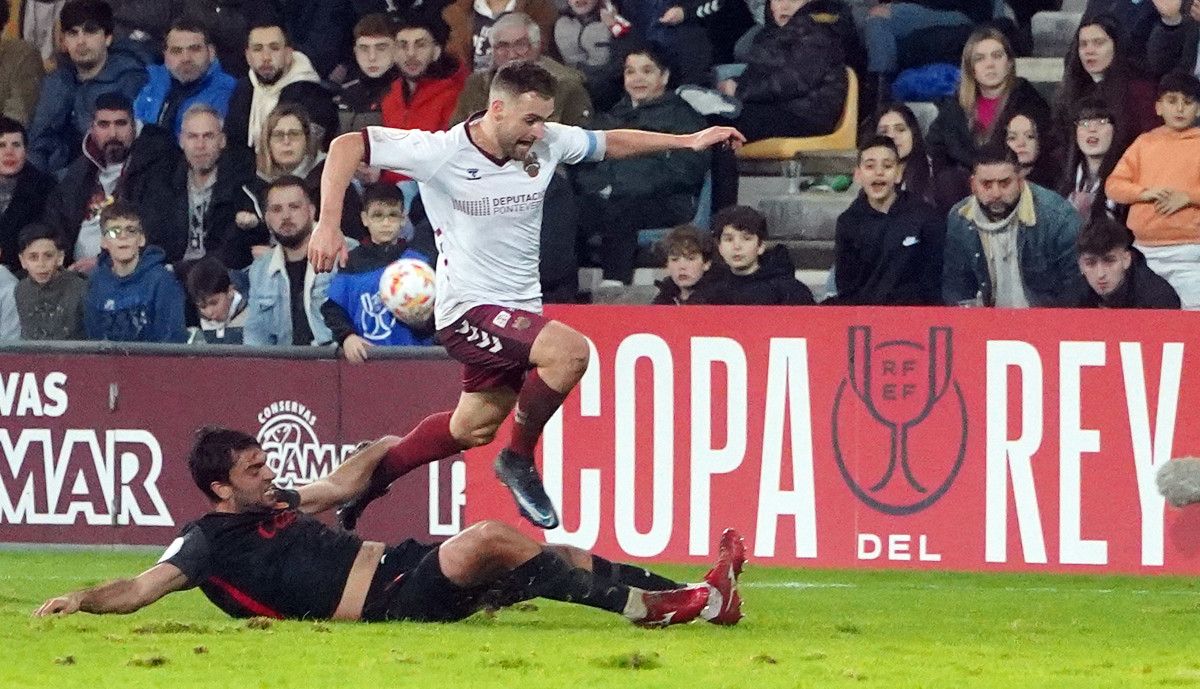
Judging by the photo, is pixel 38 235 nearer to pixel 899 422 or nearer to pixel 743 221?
pixel 743 221

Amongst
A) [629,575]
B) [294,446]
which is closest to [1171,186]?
[294,446]

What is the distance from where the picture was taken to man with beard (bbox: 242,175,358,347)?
522 inches

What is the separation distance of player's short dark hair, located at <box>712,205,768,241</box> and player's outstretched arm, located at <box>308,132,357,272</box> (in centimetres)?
370

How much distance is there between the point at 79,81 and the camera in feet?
52.0

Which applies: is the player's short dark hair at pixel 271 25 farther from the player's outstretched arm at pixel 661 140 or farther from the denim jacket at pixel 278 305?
the player's outstretched arm at pixel 661 140

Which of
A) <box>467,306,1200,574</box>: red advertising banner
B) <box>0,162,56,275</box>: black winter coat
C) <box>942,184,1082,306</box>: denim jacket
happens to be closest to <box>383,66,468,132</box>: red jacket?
<box>0,162,56,275</box>: black winter coat

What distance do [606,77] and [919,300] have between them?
2.92m

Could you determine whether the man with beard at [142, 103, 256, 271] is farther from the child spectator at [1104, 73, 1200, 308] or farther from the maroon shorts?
the child spectator at [1104, 73, 1200, 308]

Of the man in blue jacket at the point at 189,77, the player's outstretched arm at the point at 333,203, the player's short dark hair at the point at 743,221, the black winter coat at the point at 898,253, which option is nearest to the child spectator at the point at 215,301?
the man in blue jacket at the point at 189,77

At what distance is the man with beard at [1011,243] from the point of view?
500 inches

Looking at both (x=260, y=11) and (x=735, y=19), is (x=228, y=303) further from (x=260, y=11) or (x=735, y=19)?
(x=735, y=19)

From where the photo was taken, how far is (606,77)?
48.5 ft

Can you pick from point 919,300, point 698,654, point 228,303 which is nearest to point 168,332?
point 228,303

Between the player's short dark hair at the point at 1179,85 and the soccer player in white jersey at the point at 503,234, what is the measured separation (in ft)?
13.2
